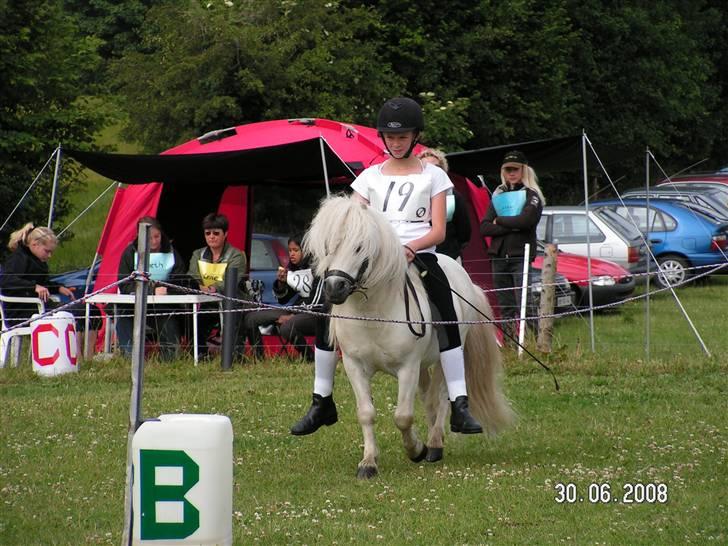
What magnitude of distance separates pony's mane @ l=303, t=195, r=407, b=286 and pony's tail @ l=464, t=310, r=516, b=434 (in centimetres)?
158

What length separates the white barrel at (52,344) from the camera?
45.2 ft

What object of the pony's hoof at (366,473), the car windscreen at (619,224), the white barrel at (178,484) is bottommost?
the pony's hoof at (366,473)

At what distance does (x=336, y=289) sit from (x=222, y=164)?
7288 mm

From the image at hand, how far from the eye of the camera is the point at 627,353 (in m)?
14.6

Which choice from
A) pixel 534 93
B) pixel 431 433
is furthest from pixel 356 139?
pixel 534 93

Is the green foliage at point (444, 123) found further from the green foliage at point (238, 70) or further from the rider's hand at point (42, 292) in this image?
the rider's hand at point (42, 292)

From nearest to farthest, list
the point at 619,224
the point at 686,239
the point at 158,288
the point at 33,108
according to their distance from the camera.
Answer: the point at 158,288
the point at 33,108
the point at 619,224
the point at 686,239

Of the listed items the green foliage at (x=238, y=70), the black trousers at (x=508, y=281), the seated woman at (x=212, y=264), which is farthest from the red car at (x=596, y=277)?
the seated woman at (x=212, y=264)

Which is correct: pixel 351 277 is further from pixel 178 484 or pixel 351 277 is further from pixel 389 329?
pixel 178 484

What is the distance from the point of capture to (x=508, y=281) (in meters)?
14.8

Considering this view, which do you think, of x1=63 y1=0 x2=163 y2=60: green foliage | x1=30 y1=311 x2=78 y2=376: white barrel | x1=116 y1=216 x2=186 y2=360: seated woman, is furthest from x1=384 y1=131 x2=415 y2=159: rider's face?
x1=63 y1=0 x2=163 y2=60: green foliage

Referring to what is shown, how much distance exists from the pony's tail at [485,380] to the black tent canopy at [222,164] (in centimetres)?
484

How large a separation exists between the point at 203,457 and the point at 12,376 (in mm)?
8516
